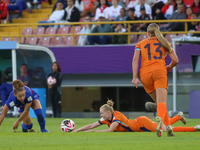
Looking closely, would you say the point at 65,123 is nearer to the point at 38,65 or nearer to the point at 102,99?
the point at 38,65

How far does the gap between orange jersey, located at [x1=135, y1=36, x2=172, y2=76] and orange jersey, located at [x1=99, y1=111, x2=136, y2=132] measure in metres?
1.27

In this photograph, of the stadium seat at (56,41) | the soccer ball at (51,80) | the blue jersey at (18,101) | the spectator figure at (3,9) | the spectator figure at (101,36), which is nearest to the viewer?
the blue jersey at (18,101)

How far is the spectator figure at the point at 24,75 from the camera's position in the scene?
14.6 m

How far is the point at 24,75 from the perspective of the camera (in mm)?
14680

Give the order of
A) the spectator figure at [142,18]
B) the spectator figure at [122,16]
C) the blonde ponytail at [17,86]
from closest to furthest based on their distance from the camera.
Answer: the blonde ponytail at [17,86] < the spectator figure at [142,18] < the spectator figure at [122,16]

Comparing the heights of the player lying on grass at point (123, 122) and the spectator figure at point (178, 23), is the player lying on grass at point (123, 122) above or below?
below

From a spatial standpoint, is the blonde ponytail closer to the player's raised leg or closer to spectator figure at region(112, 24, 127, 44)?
Answer: the player's raised leg

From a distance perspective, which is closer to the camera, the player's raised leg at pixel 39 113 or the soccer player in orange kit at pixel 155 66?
the soccer player in orange kit at pixel 155 66

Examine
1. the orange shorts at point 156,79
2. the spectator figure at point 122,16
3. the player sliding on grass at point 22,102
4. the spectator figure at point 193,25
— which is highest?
the spectator figure at point 122,16

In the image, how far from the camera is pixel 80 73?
16156 mm

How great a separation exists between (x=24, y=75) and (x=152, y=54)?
30.4 feet

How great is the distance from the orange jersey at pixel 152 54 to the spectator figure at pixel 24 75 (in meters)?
9.07

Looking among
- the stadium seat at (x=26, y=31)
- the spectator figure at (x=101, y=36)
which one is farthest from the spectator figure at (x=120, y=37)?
the stadium seat at (x=26, y=31)

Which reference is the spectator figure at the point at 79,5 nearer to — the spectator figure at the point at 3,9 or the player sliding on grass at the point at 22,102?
the spectator figure at the point at 3,9
